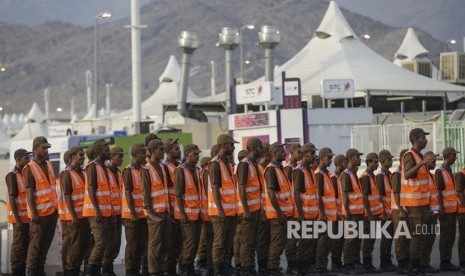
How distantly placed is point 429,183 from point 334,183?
2014 mm

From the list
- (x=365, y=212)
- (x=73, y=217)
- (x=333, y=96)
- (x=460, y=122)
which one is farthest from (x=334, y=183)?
(x=333, y=96)

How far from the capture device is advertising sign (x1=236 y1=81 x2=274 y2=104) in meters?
41.5

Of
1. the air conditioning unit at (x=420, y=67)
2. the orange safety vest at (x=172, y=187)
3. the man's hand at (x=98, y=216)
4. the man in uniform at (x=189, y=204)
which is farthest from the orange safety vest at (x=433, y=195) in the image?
the air conditioning unit at (x=420, y=67)

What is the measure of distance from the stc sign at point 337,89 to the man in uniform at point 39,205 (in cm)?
2281

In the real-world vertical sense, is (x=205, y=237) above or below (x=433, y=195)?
below

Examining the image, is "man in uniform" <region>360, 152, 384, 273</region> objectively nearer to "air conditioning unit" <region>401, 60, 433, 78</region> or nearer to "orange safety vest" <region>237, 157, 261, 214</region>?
"orange safety vest" <region>237, 157, 261, 214</region>

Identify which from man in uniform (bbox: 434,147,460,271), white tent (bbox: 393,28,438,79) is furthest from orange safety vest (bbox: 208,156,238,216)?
white tent (bbox: 393,28,438,79)

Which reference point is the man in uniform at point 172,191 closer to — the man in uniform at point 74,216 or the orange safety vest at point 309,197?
the man in uniform at point 74,216

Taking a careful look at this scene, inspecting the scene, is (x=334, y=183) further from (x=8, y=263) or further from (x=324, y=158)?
(x=8, y=263)

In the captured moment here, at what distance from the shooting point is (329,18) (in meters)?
53.7

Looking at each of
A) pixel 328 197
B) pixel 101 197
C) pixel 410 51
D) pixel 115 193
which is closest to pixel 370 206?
pixel 328 197

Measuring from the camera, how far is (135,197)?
19203 mm

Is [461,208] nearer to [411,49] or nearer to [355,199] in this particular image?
[355,199]

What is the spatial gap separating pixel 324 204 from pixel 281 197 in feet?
3.85
